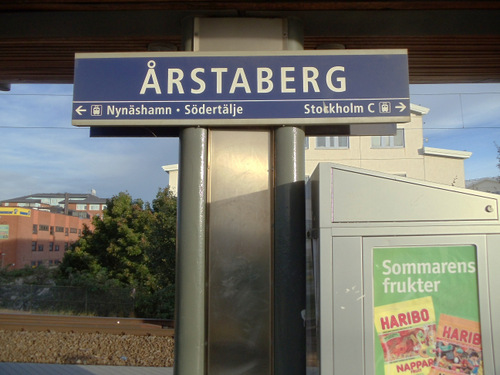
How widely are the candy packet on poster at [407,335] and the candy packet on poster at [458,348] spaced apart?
0.04m

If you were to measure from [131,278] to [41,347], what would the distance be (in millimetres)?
17075

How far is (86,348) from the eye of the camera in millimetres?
9227

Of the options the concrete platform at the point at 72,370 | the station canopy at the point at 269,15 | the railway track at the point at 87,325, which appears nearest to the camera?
the station canopy at the point at 269,15

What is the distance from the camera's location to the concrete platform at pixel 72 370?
7.70 m

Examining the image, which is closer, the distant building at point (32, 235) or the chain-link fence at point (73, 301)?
the chain-link fence at point (73, 301)

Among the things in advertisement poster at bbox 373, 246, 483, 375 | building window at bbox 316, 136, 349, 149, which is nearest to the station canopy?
advertisement poster at bbox 373, 246, 483, 375

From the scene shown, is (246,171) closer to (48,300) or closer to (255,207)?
(255,207)

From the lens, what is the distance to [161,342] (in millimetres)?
9406

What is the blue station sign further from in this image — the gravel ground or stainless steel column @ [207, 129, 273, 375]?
the gravel ground

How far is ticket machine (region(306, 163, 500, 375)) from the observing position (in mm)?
2523

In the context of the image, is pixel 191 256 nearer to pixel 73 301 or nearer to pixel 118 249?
pixel 73 301

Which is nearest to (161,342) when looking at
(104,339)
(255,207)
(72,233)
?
(104,339)

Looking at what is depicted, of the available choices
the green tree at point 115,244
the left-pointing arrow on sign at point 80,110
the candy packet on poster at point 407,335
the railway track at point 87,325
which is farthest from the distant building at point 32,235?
the candy packet on poster at point 407,335

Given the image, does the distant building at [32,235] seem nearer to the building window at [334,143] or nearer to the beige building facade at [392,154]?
the building window at [334,143]
